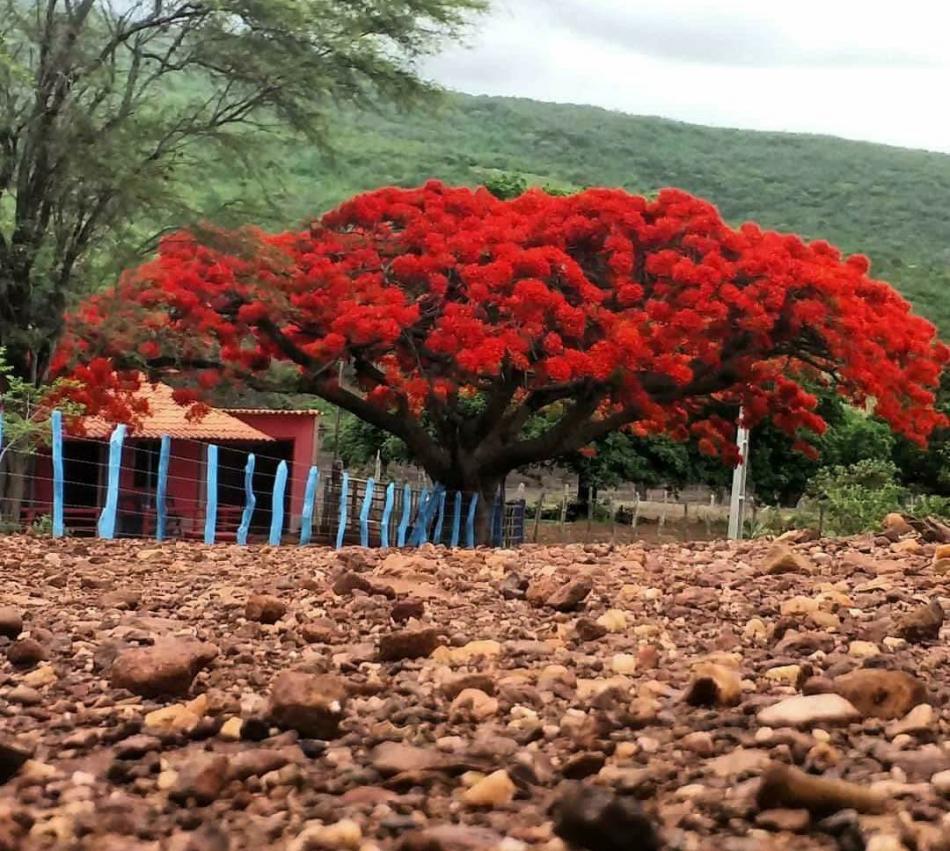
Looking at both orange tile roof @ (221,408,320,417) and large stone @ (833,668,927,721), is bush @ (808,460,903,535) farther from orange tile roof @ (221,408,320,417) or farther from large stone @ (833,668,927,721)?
large stone @ (833,668,927,721)

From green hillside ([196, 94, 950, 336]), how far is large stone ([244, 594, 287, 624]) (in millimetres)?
38009

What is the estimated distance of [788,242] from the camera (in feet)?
49.1

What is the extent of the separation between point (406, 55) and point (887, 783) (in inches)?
505

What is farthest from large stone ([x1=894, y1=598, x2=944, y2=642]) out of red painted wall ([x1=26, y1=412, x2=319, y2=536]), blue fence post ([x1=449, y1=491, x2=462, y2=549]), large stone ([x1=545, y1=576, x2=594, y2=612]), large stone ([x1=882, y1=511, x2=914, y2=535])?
blue fence post ([x1=449, y1=491, x2=462, y2=549])

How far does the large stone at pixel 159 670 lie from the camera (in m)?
2.70

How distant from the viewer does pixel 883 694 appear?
7.95 feet

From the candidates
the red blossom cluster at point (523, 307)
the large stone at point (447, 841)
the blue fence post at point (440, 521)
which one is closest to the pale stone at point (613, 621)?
the large stone at point (447, 841)

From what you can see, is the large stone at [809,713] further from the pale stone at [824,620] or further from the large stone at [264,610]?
the large stone at [264,610]

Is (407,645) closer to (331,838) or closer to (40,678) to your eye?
(40,678)

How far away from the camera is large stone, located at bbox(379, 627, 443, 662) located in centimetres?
308

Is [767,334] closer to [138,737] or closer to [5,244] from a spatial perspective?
[5,244]

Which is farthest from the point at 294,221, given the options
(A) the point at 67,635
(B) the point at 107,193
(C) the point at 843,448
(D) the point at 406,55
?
(C) the point at 843,448

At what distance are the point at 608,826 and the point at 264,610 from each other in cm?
209

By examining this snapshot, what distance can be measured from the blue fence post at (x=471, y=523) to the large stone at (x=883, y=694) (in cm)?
1344
